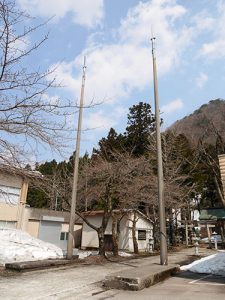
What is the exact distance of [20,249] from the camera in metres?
14.7

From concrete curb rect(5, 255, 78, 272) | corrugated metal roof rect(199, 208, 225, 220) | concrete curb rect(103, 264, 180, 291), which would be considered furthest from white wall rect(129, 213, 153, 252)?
concrete curb rect(103, 264, 180, 291)

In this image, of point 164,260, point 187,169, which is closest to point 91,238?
point 187,169

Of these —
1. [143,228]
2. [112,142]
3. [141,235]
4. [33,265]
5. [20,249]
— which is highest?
[112,142]

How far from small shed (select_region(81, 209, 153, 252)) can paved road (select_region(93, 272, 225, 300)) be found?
18.9 metres

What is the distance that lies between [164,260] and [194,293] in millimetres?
4559

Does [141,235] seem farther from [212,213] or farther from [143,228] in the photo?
[212,213]

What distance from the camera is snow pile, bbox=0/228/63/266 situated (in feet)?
45.9

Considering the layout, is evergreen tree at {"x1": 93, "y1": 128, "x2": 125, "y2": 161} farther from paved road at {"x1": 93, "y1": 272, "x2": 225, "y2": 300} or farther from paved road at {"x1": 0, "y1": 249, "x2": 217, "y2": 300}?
paved road at {"x1": 93, "y1": 272, "x2": 225, "y2": 300}

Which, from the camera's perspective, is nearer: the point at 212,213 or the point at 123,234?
the point at 123,234

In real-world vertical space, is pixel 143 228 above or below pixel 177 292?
above

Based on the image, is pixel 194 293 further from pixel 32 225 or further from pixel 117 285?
pixel 32 225

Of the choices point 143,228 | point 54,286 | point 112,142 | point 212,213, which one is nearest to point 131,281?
point 54,286

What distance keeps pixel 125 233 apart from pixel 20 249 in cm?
1665

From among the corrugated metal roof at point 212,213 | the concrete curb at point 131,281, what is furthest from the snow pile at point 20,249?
the corrugated metal roof at point 212,213
